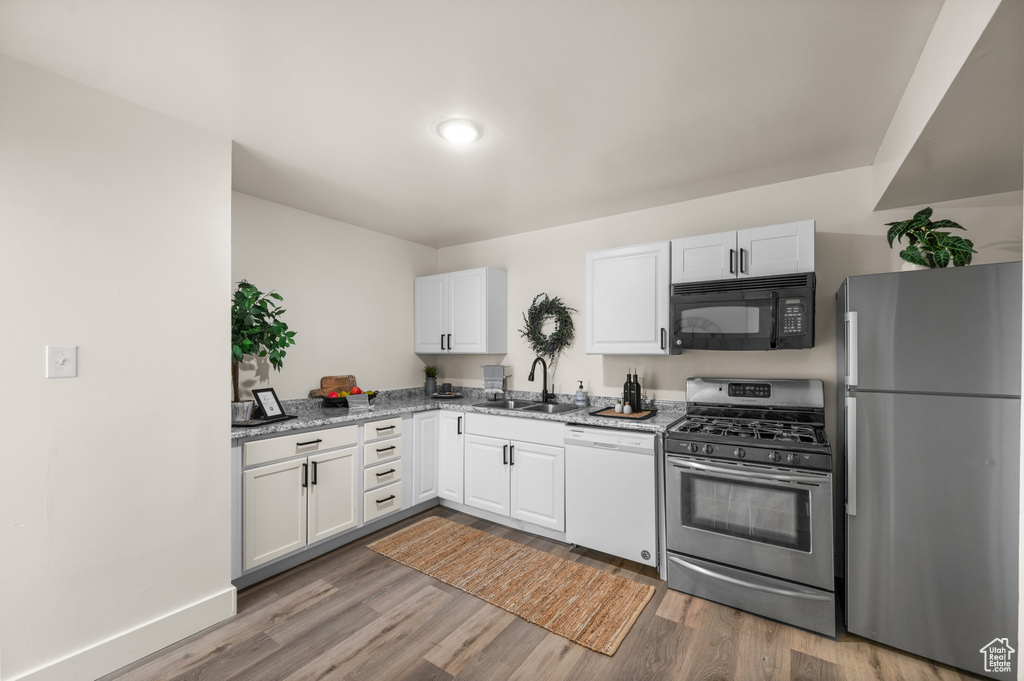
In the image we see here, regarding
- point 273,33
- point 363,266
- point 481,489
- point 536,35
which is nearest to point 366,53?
point 273,33

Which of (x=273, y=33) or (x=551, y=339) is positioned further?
(x=551, y=339)

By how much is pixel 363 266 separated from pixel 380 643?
301 cm

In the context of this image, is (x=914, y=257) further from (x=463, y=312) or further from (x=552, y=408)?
(x=463, y=312)

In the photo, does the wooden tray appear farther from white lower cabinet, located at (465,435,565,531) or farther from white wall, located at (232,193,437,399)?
white wall, located at (232,193,437,399)

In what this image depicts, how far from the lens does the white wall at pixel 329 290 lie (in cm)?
329

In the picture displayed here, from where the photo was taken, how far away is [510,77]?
1862 millimetres

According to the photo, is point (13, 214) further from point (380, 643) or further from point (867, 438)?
Result: point (867, 438)

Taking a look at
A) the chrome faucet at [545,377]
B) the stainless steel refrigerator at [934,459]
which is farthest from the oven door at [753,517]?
the chrome faucet at [545,377]

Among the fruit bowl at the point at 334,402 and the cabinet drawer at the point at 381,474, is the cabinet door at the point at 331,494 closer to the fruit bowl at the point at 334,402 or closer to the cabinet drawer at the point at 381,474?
the cabinet drawer at the point at 381,474

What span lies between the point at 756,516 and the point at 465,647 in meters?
1.61

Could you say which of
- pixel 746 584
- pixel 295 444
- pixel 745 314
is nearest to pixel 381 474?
pixel 295 444

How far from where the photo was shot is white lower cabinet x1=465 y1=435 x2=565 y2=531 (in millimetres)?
3172

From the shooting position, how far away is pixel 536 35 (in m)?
1.61

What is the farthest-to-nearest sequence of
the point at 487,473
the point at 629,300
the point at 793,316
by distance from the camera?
the point at 487,473
the point at 629,300
the point at 793,316
